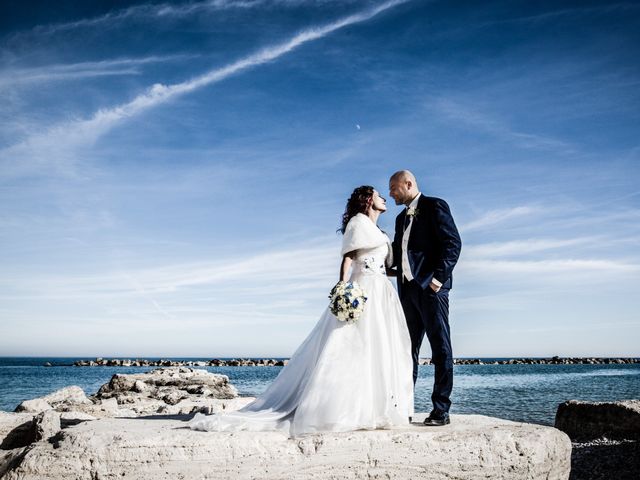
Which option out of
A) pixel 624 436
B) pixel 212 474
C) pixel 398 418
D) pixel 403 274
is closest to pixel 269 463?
pixel 212 474

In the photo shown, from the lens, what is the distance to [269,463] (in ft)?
15.8

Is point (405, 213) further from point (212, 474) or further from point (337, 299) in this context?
point (212, 474)

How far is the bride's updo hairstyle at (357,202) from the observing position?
6.14 m

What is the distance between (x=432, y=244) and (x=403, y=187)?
732mm

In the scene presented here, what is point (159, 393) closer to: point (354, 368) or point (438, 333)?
point (354, 368)

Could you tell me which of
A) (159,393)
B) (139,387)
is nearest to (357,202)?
(159,393)

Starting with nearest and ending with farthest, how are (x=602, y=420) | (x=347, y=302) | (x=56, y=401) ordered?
(x=347, y=302) → (x=602, y=420) → (x=56, y=401)

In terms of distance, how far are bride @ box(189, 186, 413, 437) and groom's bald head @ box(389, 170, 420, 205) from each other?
0.62 feet

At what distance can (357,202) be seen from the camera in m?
6.16

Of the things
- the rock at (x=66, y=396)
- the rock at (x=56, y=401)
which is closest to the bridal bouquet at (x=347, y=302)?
the rock at (x=56, y=401)

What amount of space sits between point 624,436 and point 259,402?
843cm

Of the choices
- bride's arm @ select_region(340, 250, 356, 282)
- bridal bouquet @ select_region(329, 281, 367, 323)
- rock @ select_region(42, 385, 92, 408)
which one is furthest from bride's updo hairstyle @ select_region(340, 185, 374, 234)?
rock @ select_region(42, 385, 92, 408)

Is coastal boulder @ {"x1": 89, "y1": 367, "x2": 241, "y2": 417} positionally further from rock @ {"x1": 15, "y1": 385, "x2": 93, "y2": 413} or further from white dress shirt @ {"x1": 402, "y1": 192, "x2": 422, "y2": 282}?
white dress shirt @ {"x1": 402, "y1": 192, "x2": 422, "y2": 282}

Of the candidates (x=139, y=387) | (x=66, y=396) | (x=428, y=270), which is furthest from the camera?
(x=139, y=387)
